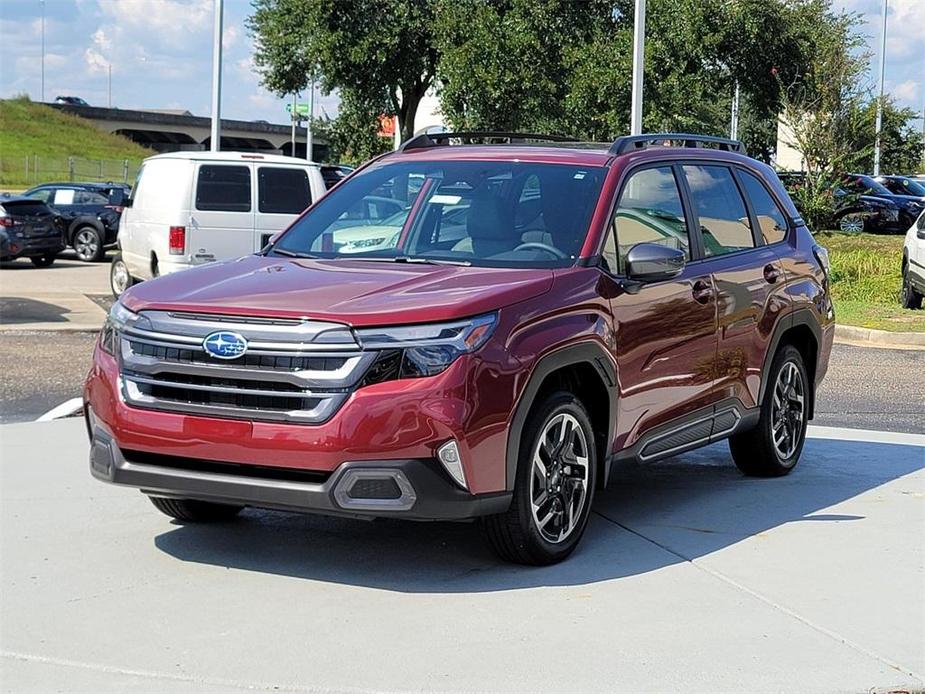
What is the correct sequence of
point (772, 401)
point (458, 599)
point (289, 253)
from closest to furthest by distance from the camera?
point (458, 599) < point (289, 253) < point (772, 401)

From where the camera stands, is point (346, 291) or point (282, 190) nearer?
point (346, 291)

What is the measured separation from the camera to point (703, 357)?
7.09m

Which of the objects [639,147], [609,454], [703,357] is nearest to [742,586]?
[609,454]

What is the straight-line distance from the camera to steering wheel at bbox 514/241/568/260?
6324 millimetres

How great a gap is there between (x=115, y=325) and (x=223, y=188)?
39.4ft

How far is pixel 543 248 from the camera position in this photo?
6363mm

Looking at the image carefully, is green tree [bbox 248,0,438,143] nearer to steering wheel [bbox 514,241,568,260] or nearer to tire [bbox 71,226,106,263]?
tire [bbox 71,226,106,263]

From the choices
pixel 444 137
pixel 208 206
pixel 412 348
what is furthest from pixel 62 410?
pixel 208 206

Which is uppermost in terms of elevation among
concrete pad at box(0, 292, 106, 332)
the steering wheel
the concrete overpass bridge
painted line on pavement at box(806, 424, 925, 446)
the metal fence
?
the concrete overpass bridge

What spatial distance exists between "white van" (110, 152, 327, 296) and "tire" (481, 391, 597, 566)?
449 inches

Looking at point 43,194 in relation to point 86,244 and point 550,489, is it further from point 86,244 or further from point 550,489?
point 550,489

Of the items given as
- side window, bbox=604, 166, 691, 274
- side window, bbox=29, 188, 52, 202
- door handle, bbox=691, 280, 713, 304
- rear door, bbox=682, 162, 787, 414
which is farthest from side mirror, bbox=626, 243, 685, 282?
side window, bbox=29, 188, 52, 202

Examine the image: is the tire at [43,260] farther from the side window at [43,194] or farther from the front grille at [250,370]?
the front grille at [250,370]

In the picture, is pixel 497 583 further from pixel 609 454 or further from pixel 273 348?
pixel 273 348
